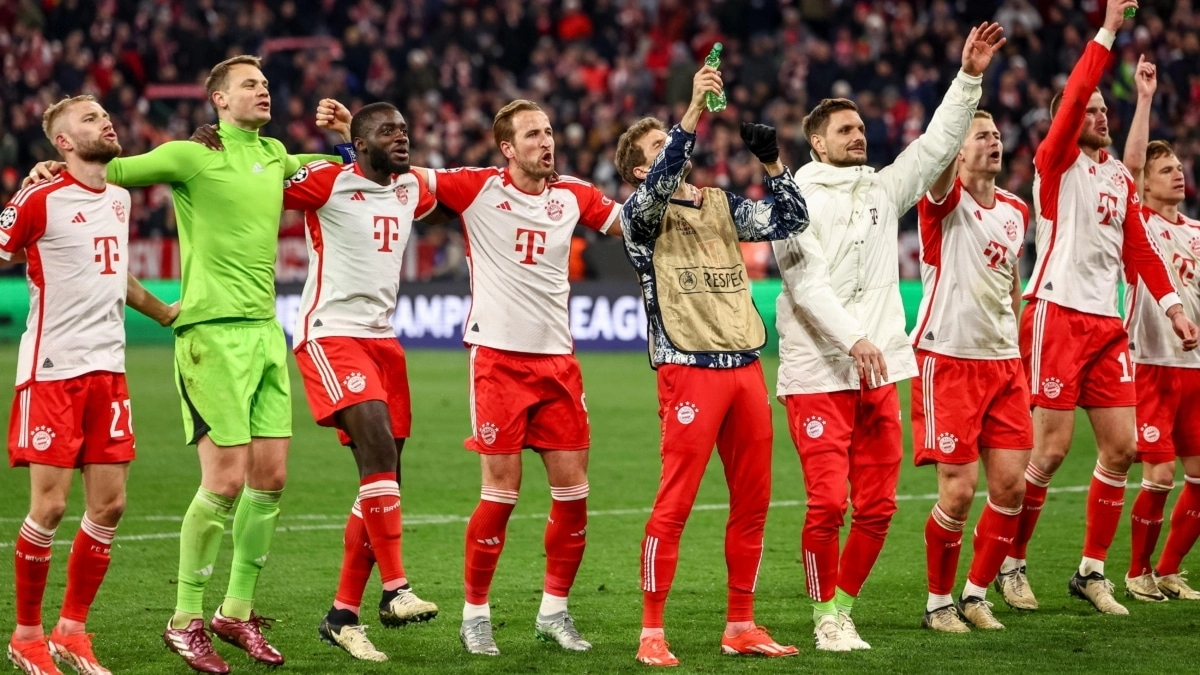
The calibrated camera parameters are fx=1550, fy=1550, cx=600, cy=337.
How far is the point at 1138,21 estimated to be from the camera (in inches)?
973

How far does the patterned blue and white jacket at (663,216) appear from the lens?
636 cm

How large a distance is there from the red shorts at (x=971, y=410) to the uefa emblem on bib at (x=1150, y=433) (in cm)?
124

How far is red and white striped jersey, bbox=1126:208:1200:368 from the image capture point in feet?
27.2

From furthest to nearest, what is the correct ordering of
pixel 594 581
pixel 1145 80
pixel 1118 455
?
pixel 594 581 → pixel 1145 80 → pixel 1118 455

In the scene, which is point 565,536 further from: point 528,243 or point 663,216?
point 663,216

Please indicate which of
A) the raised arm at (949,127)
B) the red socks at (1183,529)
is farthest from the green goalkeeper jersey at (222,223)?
the red socks at (1183,529)

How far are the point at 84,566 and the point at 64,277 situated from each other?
3.96 ft

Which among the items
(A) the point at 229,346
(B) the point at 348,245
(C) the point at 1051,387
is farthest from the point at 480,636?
(C) the point at 1051,387

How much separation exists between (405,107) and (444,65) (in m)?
1.07

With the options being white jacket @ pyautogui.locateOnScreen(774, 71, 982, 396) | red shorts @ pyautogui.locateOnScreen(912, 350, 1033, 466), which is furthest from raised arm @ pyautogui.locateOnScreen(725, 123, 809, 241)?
red shorts @ pyautogui.locateOnScreen(912, 350, 1033, 466)

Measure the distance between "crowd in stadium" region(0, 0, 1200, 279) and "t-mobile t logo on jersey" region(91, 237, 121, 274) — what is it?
17.0 metres

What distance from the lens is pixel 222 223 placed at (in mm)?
6730

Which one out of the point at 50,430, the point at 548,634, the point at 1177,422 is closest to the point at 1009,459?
the point at 1177,422

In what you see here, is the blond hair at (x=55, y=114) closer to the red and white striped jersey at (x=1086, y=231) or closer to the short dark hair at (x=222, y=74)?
the short dark hair at (x=222, y=74)
